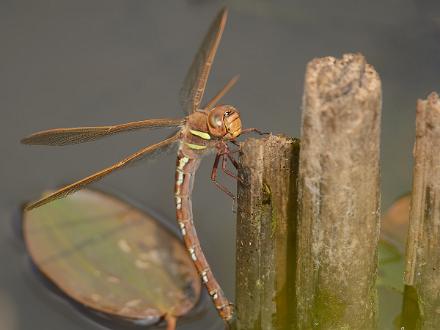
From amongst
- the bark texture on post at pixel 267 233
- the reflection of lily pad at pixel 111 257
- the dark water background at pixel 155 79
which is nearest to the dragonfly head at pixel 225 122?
the bark texture on post at pixel 267 233

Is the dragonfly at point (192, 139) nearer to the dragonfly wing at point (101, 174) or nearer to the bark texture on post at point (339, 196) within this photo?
the dragonfly wing at point (101, 174)

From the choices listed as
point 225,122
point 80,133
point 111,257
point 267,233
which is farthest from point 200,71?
point 267,233

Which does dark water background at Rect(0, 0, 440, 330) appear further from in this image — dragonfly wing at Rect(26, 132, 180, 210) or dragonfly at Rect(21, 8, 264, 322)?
dragonfly wing at Rect(26, 132, 180, 210)

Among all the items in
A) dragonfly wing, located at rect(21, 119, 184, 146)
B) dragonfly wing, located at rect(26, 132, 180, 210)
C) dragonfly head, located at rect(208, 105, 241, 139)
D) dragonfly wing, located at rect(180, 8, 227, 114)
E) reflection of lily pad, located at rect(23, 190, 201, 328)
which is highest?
dragonfly wing, located at rect(180, 8, 227, 114)

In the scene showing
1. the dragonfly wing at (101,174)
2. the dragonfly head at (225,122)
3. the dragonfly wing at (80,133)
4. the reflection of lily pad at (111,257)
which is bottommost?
the reflection of lily pad at (111,257)

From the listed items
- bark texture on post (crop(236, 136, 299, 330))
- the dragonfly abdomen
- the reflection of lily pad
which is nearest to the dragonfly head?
the dragonfly abdomen

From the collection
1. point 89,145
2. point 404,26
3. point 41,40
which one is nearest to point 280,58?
point 404,26

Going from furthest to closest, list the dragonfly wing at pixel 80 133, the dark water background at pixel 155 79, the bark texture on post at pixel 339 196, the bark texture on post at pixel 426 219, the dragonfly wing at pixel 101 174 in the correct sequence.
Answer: the dark water background at pixel 155 79
the dragonfly wing at pixel 80 133
the dragonfly wing at pixel 101 174
the bark texture on post at pixel 426 219
the bark texture on post at pixel 339 196
